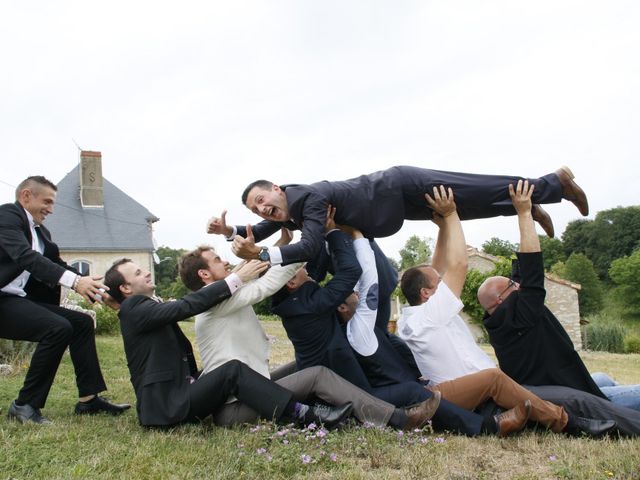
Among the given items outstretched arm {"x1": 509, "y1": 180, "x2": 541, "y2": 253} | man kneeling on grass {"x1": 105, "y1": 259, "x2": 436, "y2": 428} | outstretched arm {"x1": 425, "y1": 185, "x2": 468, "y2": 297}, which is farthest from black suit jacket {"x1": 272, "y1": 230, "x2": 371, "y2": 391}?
outstretched arm {"x1": 509, "y1": 180, "x2": 541, "y2": 253}

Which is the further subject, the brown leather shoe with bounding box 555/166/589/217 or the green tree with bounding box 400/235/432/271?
the green tree with bounding box 400/235/432/271

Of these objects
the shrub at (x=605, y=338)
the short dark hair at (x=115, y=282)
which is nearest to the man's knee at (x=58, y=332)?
the short dark hair at (x=115, y=282)

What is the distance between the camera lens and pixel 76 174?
37719 millimetres

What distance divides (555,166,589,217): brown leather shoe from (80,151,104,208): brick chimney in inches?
1358

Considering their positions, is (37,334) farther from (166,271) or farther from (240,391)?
(166,271)

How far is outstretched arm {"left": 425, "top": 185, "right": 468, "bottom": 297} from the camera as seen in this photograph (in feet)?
16.0

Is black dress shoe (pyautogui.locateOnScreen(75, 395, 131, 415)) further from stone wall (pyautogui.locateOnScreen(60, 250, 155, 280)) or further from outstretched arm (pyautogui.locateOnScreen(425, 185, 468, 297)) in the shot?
stone wall (pyautogui.locateOnScreen(60, 250, 155, 280))

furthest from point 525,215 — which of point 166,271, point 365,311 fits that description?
point 166,271

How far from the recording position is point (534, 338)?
4938 millimetres

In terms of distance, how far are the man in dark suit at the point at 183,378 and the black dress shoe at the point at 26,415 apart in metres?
1.01

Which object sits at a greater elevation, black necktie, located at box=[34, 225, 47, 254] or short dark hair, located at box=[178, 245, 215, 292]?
black necktie, located at box=[34, 225, 47, 254]

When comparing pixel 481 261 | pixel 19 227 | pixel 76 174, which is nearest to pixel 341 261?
pixel 19 227

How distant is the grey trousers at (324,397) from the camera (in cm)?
450

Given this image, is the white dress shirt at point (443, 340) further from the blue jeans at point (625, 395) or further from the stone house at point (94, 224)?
the stone house at point (94, 224)
